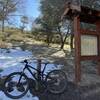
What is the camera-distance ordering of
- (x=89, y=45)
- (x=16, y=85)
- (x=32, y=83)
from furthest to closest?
1. (x=89, y=45)
2. (x=32, y=83)
3. (x=16, y=85)

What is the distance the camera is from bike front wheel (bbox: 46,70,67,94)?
23.9ft

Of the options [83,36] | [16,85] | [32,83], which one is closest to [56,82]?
[32,83]

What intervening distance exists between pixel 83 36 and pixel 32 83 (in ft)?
7.83

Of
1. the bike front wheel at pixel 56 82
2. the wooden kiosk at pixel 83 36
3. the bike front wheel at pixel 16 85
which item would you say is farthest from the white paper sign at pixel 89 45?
the bike front wheel at pixel 16 85

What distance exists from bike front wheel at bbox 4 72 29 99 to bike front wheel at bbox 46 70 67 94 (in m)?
0.75

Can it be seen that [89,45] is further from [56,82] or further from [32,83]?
[32,83]

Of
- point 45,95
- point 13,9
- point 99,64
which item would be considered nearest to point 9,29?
point 13,9

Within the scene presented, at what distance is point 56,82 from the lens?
7406mm

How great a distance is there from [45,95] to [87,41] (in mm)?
2459

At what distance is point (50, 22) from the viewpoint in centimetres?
1892

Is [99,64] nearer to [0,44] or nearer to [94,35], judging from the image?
[94,35]

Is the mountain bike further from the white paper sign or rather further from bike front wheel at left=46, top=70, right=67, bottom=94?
the white paper sign

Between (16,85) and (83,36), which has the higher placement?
(83,36)

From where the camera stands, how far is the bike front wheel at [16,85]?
6.75m
